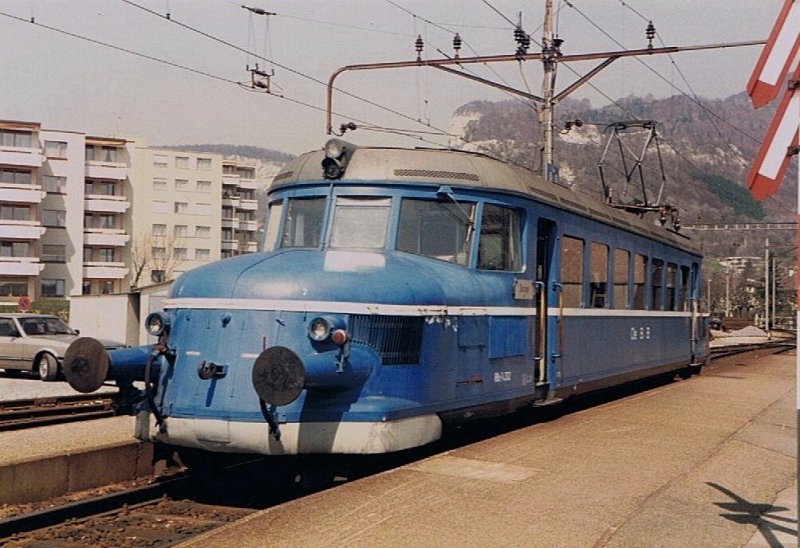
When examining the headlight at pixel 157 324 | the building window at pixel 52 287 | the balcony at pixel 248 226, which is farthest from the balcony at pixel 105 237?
the headlight at pixel 157 324

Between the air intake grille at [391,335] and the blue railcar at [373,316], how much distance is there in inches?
0.5

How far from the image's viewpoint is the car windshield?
23438 mm

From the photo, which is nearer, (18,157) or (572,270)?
(572,270)

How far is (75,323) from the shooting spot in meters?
31.8

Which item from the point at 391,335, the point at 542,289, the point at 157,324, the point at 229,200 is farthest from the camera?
the point at 229,200

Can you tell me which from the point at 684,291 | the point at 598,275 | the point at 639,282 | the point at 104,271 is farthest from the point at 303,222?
the point at 104,271

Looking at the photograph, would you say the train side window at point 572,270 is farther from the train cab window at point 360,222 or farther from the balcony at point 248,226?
the balcony at point 248,226

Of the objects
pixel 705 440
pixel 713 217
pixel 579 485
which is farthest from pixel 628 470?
pixel 713 217

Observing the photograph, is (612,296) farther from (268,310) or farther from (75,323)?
(75,323)

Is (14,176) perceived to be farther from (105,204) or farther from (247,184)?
(247,184)

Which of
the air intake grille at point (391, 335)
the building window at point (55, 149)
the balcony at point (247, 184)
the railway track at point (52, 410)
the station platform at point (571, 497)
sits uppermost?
the balcony at point (247, 184)

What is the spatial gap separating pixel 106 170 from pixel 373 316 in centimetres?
7069

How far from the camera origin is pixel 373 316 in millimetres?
8266

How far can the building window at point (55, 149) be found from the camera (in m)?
71.1
